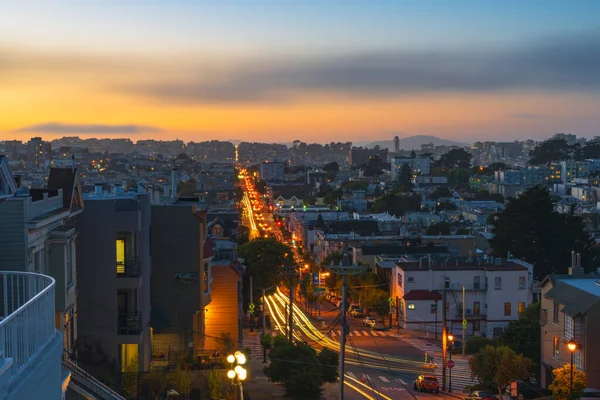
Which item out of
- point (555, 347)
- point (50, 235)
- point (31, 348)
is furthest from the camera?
point (555, 347)

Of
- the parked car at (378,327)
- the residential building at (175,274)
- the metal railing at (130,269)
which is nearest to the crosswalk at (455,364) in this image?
the parked car at (378,327)

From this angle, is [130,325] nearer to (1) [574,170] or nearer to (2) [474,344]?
(2) [474,344]

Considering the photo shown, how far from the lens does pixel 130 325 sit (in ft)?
70.1

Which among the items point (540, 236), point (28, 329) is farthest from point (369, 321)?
point (28, 329)

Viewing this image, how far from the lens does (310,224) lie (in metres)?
81.7

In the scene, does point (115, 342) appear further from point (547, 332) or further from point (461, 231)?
point (461, 231)

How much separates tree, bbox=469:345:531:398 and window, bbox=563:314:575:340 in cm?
152

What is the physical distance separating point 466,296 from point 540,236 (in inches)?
807

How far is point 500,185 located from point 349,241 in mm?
100372

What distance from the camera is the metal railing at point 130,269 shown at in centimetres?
2112

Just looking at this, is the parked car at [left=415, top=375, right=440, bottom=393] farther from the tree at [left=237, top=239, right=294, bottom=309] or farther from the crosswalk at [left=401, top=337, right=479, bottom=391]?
the tree at [left=237, top=239, right=294, bottom=309]

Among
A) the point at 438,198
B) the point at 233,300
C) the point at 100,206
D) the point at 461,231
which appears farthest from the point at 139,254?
the point at 438,198

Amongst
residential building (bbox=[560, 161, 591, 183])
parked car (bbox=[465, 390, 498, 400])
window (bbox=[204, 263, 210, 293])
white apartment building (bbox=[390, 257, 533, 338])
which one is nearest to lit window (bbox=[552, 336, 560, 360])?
parked car (bbox=[465, 390, 498, 400])

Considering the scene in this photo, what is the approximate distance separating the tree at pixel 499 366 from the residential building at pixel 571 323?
3.59 ft
